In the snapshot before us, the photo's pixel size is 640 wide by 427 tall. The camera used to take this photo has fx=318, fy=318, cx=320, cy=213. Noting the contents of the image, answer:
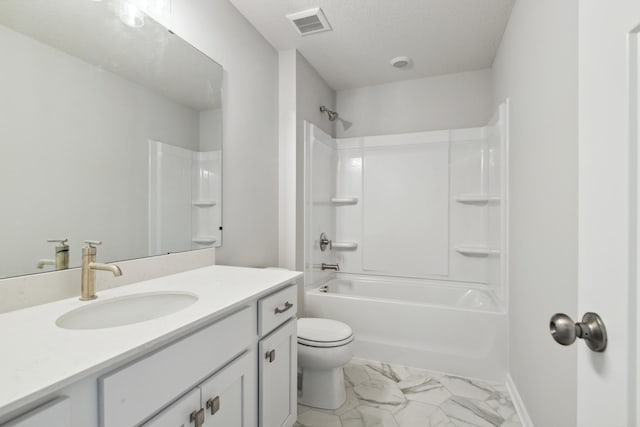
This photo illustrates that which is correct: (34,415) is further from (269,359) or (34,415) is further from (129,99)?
(129,99)

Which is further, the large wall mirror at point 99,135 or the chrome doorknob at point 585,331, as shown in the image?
the large wall mirror at point 99,135

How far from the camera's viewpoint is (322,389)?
6.16ft

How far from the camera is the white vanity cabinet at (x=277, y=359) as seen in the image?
4.21 feet

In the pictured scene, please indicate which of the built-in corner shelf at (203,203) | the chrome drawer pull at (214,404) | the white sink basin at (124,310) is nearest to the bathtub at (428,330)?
the built-in corner shelf at (203,203)

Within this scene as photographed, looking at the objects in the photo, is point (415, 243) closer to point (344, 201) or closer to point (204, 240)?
point (344, 201)

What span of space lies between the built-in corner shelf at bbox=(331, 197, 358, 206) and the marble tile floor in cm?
158

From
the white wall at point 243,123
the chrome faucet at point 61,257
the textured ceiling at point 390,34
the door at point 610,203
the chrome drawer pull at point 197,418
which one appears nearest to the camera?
the door at point 610,203

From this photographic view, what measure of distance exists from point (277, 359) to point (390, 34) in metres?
2.29

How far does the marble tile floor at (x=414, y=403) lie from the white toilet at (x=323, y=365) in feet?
0.19

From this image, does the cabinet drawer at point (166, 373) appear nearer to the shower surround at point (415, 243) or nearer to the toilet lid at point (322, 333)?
the toilet lid at point (322, 333)

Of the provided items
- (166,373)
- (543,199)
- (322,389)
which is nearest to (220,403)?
(166,373)

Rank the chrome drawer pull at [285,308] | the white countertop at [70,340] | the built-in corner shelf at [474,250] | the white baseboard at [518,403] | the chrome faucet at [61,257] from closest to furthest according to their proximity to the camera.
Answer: the white countertop at [70,340] → the chrome faucet at [61,257] → the chrome drawer pull at [285,308] → the white baseboard at [518,403] → the built-in corner shelf at [474,250]

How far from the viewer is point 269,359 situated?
4.35 ft

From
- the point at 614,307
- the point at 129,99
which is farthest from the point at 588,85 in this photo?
the point at 129,99
